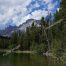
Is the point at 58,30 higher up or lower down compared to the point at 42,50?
higher up

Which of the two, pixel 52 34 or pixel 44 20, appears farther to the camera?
pixel 44 20

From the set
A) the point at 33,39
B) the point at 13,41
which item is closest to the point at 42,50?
the point at 33,39

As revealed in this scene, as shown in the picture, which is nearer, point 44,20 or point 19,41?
point 44,20

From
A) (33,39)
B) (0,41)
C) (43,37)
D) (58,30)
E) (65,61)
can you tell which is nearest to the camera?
(65,61)

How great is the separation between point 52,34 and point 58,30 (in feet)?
27.1

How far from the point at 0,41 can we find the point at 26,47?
30.7 meters

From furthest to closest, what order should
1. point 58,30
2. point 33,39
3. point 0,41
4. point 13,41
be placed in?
point 0,41
point 13,41
point 33,39
point 58,30

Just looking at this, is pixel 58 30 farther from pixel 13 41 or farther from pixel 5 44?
pixel 5 44

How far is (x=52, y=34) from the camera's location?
91.1m

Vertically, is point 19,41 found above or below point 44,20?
below

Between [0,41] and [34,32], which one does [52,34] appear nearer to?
[34,32]

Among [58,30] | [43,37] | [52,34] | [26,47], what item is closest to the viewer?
[58,30]

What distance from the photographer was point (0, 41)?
16012cm

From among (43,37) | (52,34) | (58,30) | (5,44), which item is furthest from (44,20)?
(5,44)
